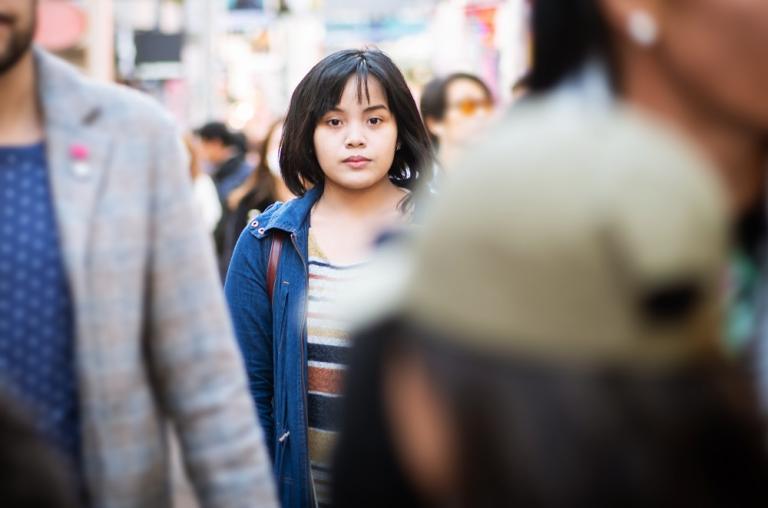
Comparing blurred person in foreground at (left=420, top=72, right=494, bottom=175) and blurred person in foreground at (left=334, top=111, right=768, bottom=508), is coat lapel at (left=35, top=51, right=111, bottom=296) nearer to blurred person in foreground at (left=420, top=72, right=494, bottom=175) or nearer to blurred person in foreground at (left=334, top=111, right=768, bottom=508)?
blurred person in foreground at (left=334, top=111, right=768, bottom=508)

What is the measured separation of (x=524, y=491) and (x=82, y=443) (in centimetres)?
136

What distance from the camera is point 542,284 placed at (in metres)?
1.19

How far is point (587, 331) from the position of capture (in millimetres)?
1196

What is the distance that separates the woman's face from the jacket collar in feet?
8.08

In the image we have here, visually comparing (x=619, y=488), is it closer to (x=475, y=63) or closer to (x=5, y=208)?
(x=5, y=208)

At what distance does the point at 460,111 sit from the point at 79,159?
191 inches

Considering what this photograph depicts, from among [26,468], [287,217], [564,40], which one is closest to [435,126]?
[287,217]

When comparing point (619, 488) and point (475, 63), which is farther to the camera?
point (475, 63)

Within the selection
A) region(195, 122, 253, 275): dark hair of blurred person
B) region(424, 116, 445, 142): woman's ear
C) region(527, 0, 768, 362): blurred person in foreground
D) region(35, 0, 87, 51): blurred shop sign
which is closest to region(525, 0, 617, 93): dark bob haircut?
region(527, 0, 768, 362): blurred person in foreground

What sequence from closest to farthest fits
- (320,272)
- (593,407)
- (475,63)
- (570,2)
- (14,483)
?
1. (593,407)
2. (14,483)
3. (570,2)
4. (320,272)
5. (475,63)

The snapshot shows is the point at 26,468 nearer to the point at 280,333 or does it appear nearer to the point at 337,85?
the point at 280,333

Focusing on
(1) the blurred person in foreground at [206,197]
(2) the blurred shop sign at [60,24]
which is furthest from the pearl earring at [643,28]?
(2) the blurred shop sign at [60,24]

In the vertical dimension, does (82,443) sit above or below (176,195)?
below

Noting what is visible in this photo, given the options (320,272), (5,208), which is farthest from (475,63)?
(5,208)
